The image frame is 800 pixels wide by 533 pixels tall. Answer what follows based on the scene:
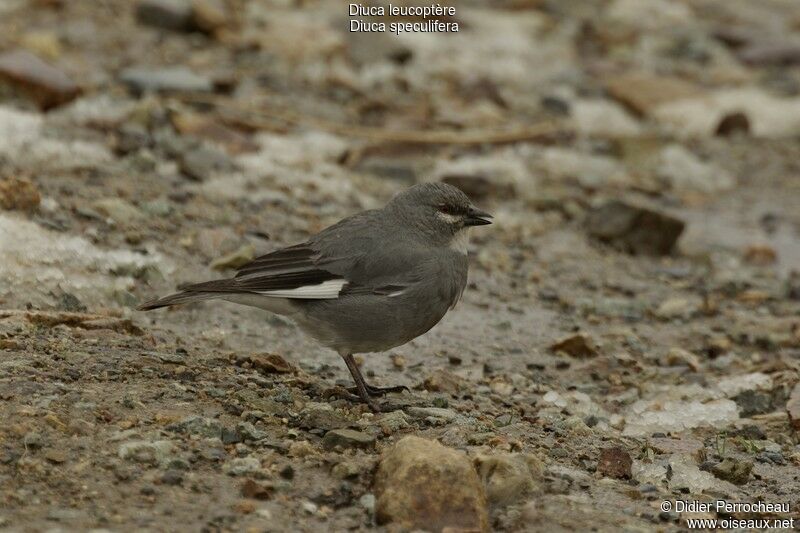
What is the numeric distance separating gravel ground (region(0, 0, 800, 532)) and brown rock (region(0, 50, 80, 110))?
24mm

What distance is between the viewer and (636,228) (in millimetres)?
9055

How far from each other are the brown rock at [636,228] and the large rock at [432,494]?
483cm

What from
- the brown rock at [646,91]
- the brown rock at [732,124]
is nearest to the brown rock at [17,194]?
the brown rock at [646,91]

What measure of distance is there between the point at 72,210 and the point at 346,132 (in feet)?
10.2

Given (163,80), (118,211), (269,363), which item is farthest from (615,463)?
(163,80)

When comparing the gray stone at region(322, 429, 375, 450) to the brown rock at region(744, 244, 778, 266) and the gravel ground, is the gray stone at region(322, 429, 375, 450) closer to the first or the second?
the gravel ground

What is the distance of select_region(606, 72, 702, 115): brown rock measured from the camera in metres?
11.8

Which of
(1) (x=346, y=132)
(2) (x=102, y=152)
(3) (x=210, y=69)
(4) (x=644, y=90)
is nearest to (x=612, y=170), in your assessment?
(4) (x=644, y=90)

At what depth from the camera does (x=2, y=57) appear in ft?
30.5

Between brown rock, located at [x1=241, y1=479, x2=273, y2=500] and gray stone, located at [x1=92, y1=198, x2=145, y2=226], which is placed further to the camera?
gray stone, located at [x1=92, y1=198, x2=145, y2=226]

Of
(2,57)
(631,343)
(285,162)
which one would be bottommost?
(631,343)

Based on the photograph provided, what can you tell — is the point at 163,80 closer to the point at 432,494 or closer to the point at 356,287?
the point at 356,287

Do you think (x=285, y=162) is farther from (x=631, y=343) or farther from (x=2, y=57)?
(x=631, y=343)

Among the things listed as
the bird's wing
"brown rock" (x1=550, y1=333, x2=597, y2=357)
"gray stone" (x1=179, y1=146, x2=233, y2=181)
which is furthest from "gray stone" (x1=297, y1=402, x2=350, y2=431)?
"gray stone" (x1=179, y1=146, x2=233, y2=181)
